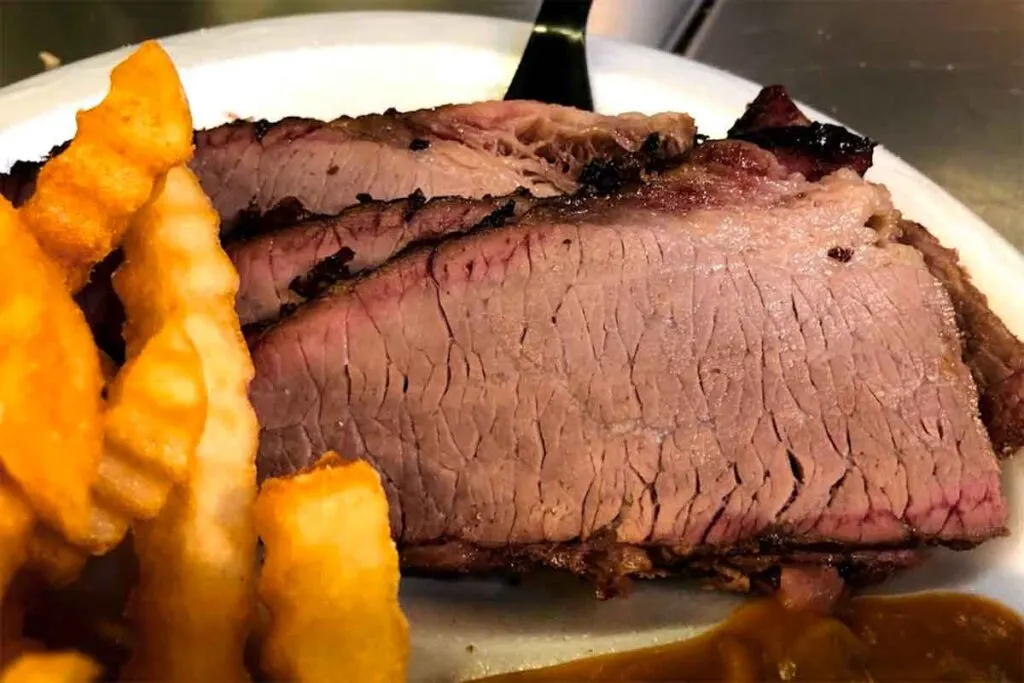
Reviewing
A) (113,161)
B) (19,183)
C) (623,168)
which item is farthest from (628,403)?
(19,183)

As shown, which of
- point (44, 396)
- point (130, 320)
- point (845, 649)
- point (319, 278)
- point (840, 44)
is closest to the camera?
point (44, 396)

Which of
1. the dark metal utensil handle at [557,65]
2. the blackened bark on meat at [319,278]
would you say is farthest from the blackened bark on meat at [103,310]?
the dark metal utensil handle at [557,65]

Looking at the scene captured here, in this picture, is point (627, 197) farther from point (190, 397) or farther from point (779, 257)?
point (190, 397)

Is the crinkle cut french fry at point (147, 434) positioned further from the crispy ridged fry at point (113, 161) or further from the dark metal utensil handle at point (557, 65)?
the dark metal utensil handle at point (557, 65)

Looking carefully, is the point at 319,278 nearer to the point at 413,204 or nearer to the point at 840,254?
the point at 413,204

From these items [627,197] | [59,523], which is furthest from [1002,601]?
[59,523]

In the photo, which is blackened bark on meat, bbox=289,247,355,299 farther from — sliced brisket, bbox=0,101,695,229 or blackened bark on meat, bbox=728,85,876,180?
blackened bark on meat, bbox=728,85,876,180

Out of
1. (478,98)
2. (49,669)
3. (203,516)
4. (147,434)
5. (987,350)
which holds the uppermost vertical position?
(987,350)
